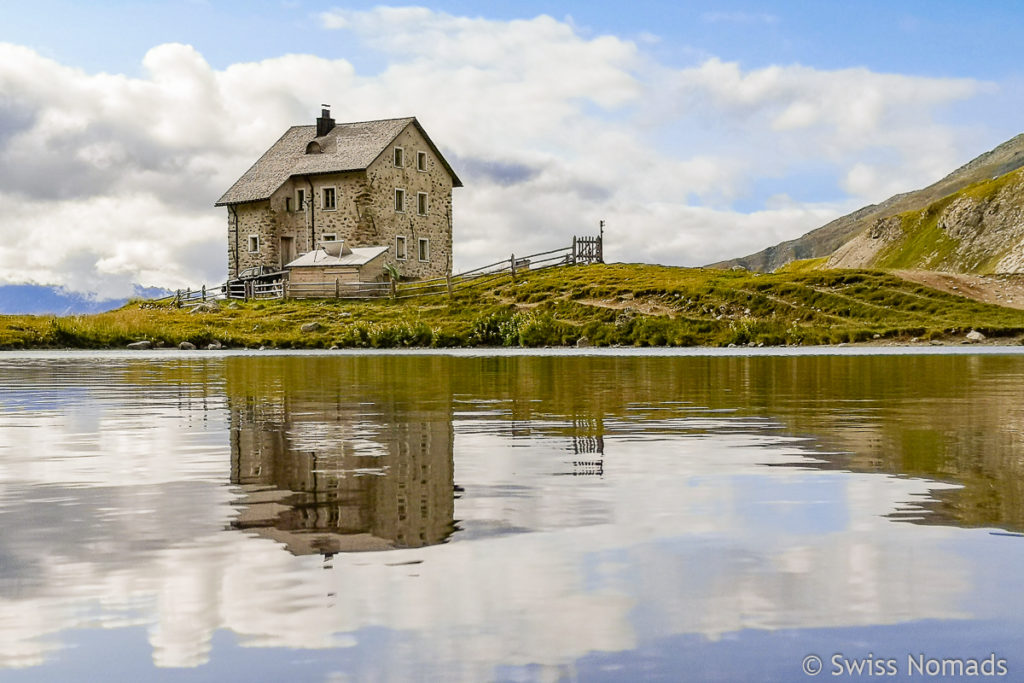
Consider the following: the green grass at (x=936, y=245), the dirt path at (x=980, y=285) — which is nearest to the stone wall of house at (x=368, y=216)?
the dirt path at (x=980, y=285)

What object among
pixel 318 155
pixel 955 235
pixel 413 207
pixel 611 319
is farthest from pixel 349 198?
pixel 955 235

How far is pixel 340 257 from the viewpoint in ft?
225

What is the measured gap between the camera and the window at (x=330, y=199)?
7274 cm

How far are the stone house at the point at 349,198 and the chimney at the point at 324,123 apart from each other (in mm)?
69

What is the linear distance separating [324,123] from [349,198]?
854 centimetres

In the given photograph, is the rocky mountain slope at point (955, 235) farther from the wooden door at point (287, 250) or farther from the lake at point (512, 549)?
the lake at point (512, 549)

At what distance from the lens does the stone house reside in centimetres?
7194

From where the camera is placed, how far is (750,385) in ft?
51.0

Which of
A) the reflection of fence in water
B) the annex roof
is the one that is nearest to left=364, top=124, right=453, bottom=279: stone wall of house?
the annex roof

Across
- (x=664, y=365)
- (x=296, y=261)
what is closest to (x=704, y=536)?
(x=664, y=365)

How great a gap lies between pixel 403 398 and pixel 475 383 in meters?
3.63

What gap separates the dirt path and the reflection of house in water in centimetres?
3886

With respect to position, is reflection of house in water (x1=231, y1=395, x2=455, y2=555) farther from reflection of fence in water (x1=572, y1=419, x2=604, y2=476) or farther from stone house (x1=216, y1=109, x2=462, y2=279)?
stone house (x1=216, y1=109, x2=462, y2=279)

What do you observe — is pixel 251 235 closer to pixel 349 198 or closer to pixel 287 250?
pixel 287 250
